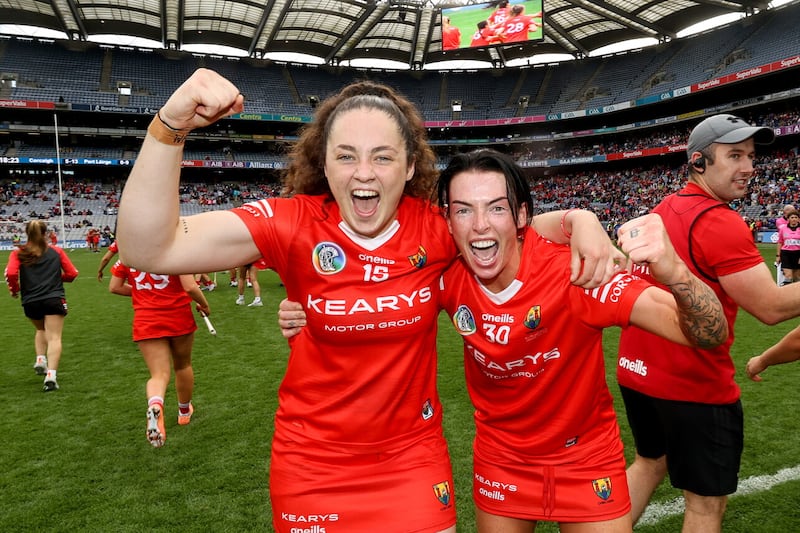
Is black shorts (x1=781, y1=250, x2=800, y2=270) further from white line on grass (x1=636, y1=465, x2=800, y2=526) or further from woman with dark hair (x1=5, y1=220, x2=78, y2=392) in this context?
woman with dark hair (x1=5, y1=220, x2=78, y2=392)

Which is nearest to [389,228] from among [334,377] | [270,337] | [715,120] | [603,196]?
[334,377]

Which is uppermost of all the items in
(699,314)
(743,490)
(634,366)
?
(699,314)

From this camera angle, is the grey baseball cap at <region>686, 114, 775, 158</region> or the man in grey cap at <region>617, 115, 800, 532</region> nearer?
the man in grey cap at <region>617, 115, 800, 532</region>

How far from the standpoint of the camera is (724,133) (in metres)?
2.93

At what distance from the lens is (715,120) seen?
10.2ft

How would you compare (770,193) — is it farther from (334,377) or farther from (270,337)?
(334,377)

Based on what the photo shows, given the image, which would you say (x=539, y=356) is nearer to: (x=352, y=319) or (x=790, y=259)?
(x=352, y=319)

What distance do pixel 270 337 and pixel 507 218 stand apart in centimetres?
848

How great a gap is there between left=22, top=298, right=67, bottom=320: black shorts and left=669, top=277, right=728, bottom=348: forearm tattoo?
26.0 feet

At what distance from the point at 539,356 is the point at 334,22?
146ft

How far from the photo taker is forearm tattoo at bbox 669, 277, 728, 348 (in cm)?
191

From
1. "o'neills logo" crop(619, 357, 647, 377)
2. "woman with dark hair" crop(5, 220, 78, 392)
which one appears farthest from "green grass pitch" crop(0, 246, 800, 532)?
"o'neills logo" crop(619, 357, 647, 377)

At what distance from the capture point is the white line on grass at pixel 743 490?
380 centimetres

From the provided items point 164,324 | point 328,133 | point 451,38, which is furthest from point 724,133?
point 451,38
